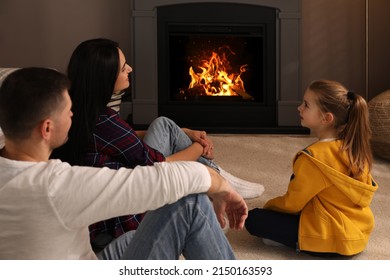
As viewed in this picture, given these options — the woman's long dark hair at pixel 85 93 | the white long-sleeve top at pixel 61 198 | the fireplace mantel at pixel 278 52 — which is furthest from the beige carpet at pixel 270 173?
the white long-sleeve top at pixel 61 198

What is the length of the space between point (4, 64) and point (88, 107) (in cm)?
325

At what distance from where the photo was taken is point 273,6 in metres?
4.67

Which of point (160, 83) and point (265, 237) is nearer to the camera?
point (265, 237)

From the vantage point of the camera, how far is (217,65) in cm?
477

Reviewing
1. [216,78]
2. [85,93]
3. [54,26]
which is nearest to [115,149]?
[85,93]

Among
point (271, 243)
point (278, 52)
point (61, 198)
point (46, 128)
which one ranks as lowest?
point (271, 243)

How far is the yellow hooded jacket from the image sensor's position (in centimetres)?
208

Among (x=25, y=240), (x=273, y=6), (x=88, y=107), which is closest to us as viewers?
(x=25, y=240)

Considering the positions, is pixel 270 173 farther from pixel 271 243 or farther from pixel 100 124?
pixel 100 124

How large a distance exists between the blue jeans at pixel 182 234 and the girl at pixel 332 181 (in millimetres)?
832

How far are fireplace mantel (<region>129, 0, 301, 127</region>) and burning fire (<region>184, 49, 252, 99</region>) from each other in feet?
0.87

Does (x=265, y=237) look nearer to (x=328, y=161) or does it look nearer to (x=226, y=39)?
(x=328, y=161)

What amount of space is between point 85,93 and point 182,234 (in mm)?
751

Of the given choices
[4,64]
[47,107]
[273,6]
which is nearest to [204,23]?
[273,6]
